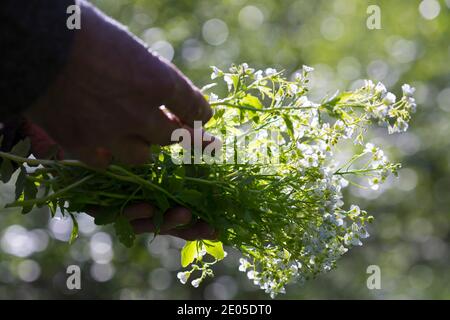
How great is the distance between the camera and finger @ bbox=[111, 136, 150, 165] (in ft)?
4.15

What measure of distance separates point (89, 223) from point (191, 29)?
2.58 m

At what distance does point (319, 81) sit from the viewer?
8078 millimetres

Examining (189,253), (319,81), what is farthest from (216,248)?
(319,81)

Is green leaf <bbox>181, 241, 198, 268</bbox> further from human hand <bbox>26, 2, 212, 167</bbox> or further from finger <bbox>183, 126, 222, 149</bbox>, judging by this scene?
human hand <bbox>26, 2, 212, 167</bbox>

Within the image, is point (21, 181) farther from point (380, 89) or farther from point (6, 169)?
point (380, 89)

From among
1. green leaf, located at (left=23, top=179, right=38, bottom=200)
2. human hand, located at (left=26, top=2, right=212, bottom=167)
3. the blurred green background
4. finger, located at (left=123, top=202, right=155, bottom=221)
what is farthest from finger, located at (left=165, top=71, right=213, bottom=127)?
the blurred green background

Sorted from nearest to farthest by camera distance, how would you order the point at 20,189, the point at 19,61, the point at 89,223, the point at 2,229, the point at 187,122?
the point at 19,61 < the point at 187,122 < the point at 20,189 < the point at 89,223 < the point at 2,229

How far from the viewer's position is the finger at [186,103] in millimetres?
1293

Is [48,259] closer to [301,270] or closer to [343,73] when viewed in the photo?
[343,73]

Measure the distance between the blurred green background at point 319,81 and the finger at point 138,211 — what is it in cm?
652

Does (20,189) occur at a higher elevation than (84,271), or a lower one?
lower

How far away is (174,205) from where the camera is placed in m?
1.68


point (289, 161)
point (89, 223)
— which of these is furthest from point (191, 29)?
point (289, 161)

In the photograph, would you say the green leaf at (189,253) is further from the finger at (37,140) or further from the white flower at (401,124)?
the white flower at (401,124)
